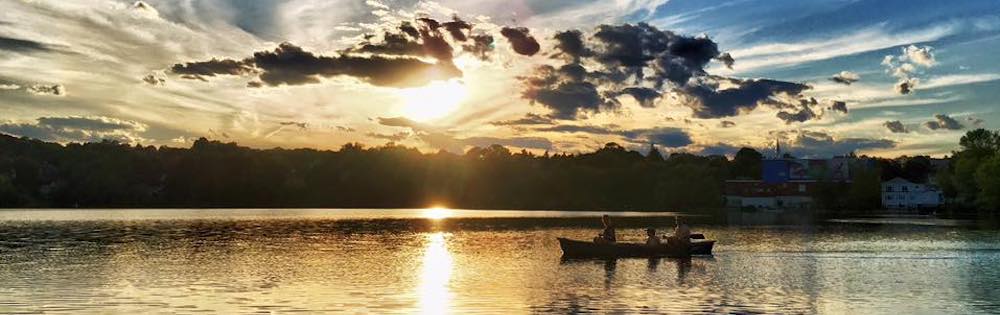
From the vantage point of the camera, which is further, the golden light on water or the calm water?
the calm water

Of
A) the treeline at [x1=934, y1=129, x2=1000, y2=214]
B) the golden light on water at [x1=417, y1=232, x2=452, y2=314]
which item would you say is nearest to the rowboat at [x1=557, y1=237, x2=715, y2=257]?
the golden light on water at [x1=417, y1=232, x2=452, y2=314]

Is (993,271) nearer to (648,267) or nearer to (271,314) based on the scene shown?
(648,267)

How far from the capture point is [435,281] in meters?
41.3

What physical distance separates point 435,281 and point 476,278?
7.28 ft

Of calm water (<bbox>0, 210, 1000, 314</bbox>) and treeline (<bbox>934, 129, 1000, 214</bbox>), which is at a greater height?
treeline (<bbox>934, 129, 1000, 214</bbox>)

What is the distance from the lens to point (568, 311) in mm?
31047

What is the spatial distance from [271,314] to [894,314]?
20392mm

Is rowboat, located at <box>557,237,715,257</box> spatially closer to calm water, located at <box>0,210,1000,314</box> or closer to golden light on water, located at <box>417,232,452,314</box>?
calm water, located at <box>0,210,1000,314</box>

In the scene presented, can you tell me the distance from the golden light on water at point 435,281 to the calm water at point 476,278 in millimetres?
70

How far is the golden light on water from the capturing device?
3233 cm

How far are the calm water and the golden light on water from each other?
7 cm

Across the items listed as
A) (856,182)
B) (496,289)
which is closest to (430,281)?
(496,289)

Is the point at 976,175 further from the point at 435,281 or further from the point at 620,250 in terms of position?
the point at 435,281

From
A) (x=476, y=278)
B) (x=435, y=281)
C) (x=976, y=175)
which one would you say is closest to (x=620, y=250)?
(x=476, y=278)
